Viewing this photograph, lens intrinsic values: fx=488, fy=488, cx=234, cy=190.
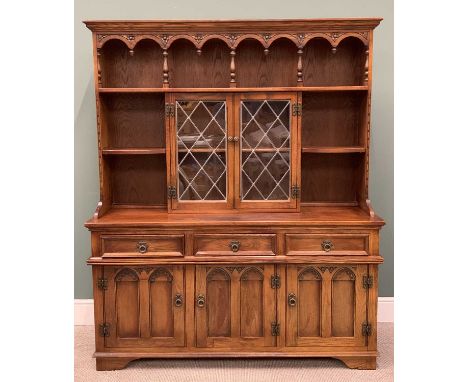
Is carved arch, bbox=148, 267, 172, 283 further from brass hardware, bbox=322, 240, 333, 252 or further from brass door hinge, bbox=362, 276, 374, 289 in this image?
brass door hinge, bbox=362, 276, 374, 289

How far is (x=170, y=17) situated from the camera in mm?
3273

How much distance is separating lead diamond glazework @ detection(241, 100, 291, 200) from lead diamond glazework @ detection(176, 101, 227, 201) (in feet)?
0.46

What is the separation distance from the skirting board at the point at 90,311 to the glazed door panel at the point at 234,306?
3.37 feet

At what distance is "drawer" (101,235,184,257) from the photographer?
2.81 m

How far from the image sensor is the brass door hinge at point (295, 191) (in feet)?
9.93

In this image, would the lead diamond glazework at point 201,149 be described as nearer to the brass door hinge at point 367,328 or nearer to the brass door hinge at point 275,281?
the brass door hinge at point 275,281

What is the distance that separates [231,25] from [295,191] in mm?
1065

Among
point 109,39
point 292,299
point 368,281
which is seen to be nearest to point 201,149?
point 109,39

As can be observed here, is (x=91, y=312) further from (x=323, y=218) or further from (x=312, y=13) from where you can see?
(x=312, y=13)

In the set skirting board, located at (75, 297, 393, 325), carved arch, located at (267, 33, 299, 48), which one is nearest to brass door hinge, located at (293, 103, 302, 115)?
carved arch, located at (267, 33, 299, 48)

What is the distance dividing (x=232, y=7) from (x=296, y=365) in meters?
2.33

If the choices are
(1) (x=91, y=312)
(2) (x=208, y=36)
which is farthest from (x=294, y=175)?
(1) (x=91, y=312)

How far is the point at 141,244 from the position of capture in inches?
111

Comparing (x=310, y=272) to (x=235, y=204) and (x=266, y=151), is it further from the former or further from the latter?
(x=266, y=151)
